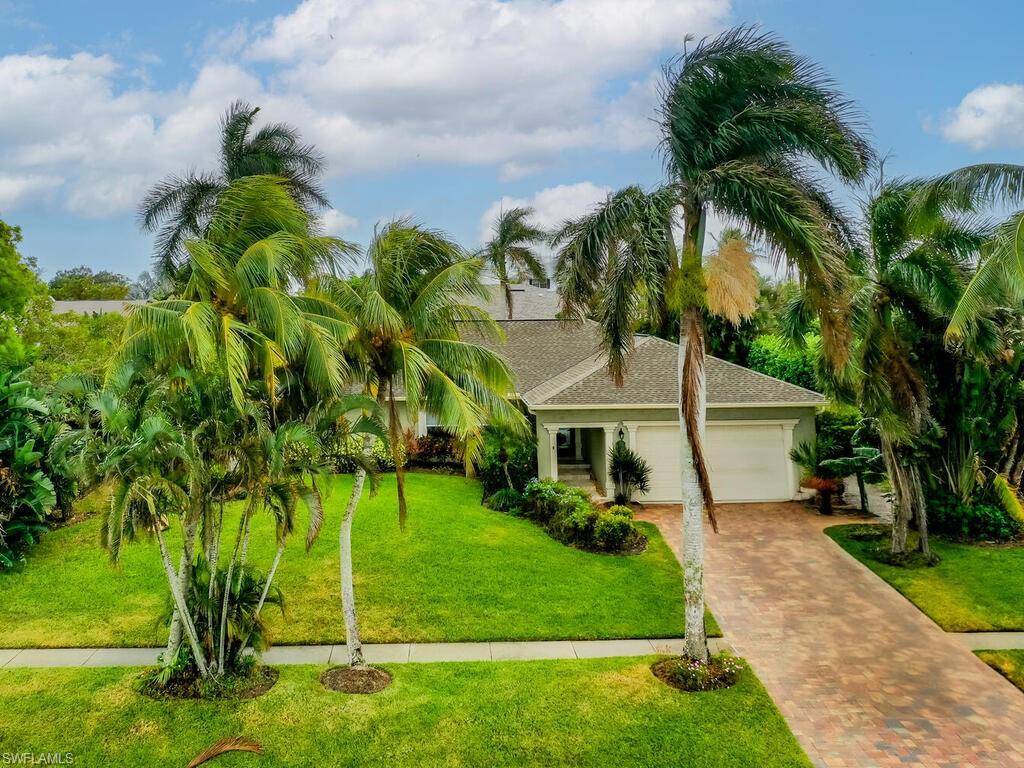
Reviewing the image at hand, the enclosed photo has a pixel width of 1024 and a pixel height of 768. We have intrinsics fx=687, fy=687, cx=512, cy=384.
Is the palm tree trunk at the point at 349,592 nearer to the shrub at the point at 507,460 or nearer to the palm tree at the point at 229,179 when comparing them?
the shrub at the point at 507,460

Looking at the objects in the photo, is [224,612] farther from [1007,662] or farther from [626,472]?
[626,472]

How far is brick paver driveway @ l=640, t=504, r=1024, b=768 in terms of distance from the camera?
8.66 metres

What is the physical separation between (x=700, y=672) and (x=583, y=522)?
6386mm

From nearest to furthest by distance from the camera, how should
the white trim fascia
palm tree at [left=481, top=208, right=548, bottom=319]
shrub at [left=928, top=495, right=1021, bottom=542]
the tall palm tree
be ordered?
the tall palm tree < shrub at [left=928, top=495, right=1021, bottom=542] < the white trim fascia < palm tree at [left=481, top=208, right=548, bottom=319]

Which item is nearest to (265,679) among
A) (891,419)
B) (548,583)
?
(548,583)

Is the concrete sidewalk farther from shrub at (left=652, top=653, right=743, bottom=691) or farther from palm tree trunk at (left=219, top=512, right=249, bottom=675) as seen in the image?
palm tree trunk at (left=219, top=512, right=249, bottom=675)

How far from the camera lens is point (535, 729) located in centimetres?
895

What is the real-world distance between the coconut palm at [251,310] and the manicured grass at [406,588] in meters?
4.30

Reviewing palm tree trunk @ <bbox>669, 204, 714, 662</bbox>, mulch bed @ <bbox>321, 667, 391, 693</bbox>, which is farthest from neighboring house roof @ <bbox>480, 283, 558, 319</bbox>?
mulch bed @ <bbox>321, 667, 391, 693</bbox>

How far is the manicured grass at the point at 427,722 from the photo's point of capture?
8.39 meters

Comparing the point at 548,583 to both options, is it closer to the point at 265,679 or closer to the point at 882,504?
the point at 265,679

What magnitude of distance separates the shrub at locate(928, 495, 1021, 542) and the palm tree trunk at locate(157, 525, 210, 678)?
16.3m

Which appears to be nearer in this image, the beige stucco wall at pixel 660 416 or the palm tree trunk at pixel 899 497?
the palm tree trunk at pixel 899 497

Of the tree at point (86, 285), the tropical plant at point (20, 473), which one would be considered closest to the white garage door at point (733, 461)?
the tropical plant at point (20, 473)
